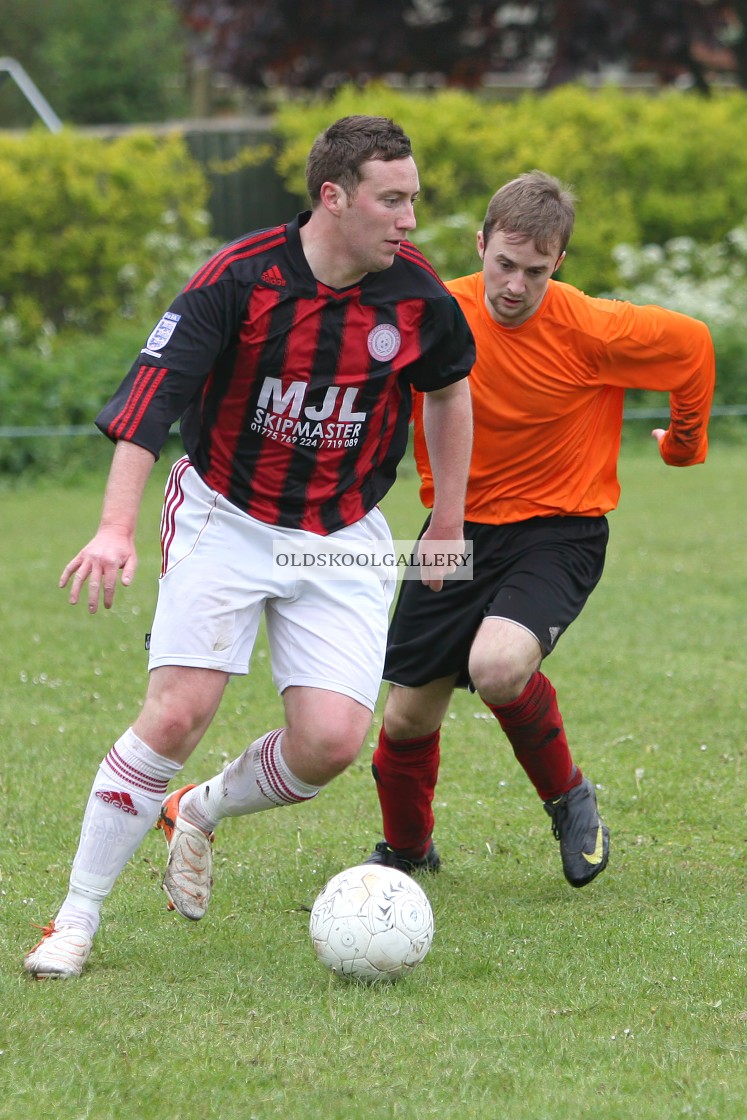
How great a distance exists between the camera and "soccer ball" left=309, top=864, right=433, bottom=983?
148 inches

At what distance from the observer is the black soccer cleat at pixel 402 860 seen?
480 cm

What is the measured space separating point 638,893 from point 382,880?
3.49ft

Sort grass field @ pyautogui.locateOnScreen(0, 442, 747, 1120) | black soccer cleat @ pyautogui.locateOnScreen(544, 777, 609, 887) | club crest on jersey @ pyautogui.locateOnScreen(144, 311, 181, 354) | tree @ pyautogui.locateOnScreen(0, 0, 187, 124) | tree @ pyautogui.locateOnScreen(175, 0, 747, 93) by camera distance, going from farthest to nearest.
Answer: tree @ pyautogui.locateOnScreen(0, 0, 187, 124) → tree @ pyautogui.locateOnScreen(175, 0, 747, 93) → black soccer cleat @ pyautogui.locateOnScreen(544, 777, 609, 887) → club crest on jersey @ pyautogui.locateOnScreen(144, 311, 181, 354) → grass field @ pyautogui.locateOnScreen(0, 442, 747, 1120)

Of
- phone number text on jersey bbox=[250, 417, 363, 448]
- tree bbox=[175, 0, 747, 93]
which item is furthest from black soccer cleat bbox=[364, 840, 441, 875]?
tree bbox=[175, 0, 747, 93]

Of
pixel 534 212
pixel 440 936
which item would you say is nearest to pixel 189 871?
pixel 440 936

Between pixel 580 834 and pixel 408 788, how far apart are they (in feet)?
1.84

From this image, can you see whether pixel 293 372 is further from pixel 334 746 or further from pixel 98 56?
pixel 98 56

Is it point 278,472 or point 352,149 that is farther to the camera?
point 278,472

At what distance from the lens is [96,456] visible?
1352 centimetres

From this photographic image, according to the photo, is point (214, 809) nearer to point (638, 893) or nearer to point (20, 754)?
point (638, 893)

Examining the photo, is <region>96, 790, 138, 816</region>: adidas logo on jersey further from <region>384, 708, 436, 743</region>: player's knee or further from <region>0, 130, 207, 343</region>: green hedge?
<region>0, 130, 207, 343</region>: green hedge

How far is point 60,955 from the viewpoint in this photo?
378 cm

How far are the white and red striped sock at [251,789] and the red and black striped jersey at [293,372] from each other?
2.15ft

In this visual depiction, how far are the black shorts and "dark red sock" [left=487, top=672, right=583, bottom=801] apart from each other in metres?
0.23
